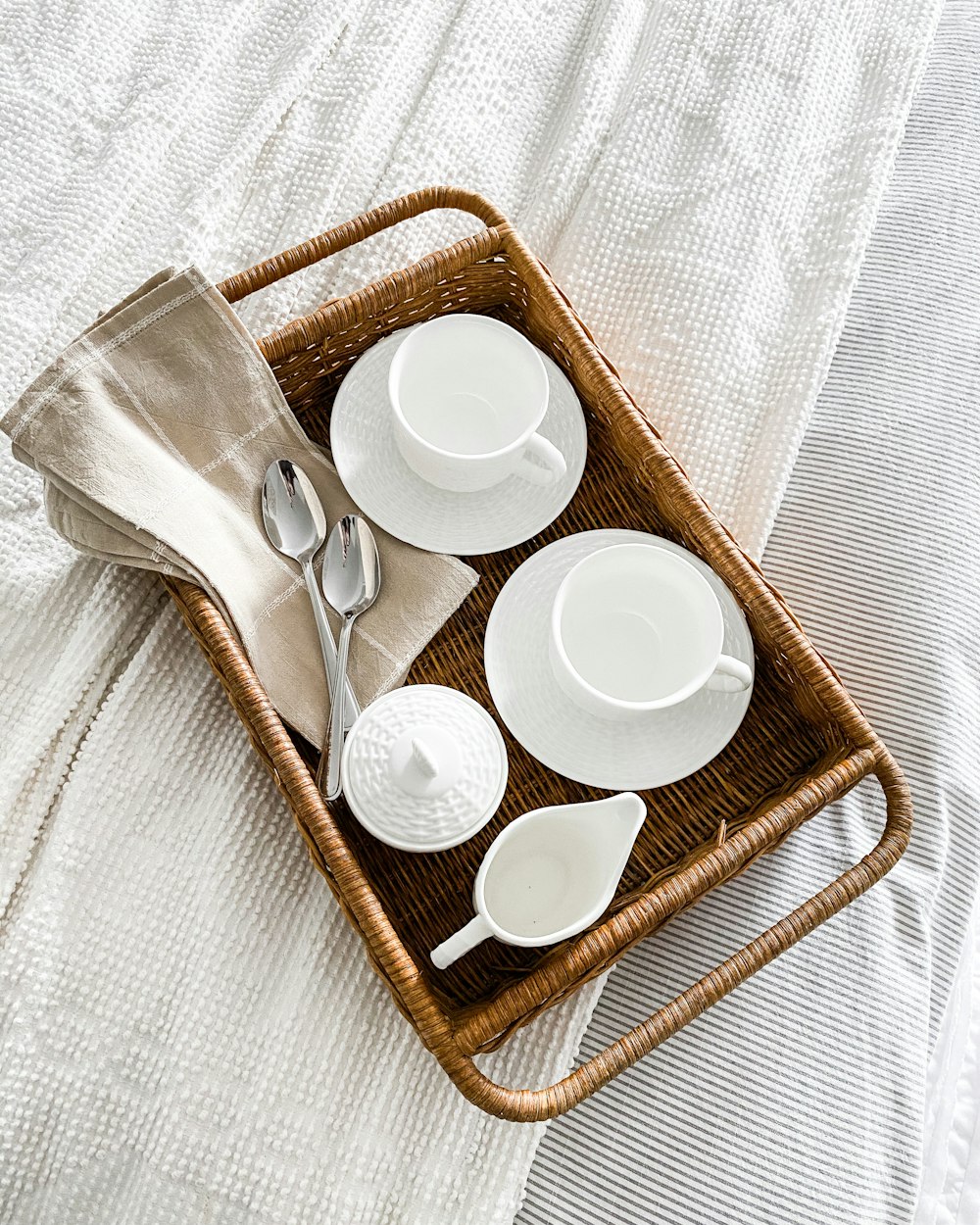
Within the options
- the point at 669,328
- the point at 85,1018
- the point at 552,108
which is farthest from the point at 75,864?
the point at 552,108

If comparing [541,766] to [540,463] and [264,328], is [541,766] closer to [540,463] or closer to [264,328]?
[540,463]

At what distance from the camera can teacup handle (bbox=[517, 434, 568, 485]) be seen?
0.72 m

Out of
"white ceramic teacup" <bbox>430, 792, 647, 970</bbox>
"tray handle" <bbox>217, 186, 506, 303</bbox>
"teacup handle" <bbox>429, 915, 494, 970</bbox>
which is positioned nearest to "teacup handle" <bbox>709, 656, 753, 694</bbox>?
"white ceramic teacup" <bbox>430, 792, 647, 970</bbox>

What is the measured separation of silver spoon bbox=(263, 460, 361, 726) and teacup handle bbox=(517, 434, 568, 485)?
16 cm

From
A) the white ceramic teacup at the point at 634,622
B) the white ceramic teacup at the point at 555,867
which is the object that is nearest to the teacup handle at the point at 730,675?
the white ceramic teacup at the point at 634,622

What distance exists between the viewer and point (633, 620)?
74cm

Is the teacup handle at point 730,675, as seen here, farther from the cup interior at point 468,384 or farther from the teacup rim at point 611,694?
the cup interior at point 468,384

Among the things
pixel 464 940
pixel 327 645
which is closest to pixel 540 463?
pixel 327 645

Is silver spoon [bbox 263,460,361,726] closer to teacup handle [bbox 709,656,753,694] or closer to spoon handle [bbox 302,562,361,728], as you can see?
spoon handle [bbox 302,562,361,728]

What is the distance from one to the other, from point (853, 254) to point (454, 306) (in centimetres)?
37

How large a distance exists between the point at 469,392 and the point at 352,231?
0.52 ft

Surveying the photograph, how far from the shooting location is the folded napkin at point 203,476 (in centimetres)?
68

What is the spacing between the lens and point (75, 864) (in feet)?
2.26

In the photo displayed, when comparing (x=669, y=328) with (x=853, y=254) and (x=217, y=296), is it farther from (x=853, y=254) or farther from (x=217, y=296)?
(x=217, y=296)
